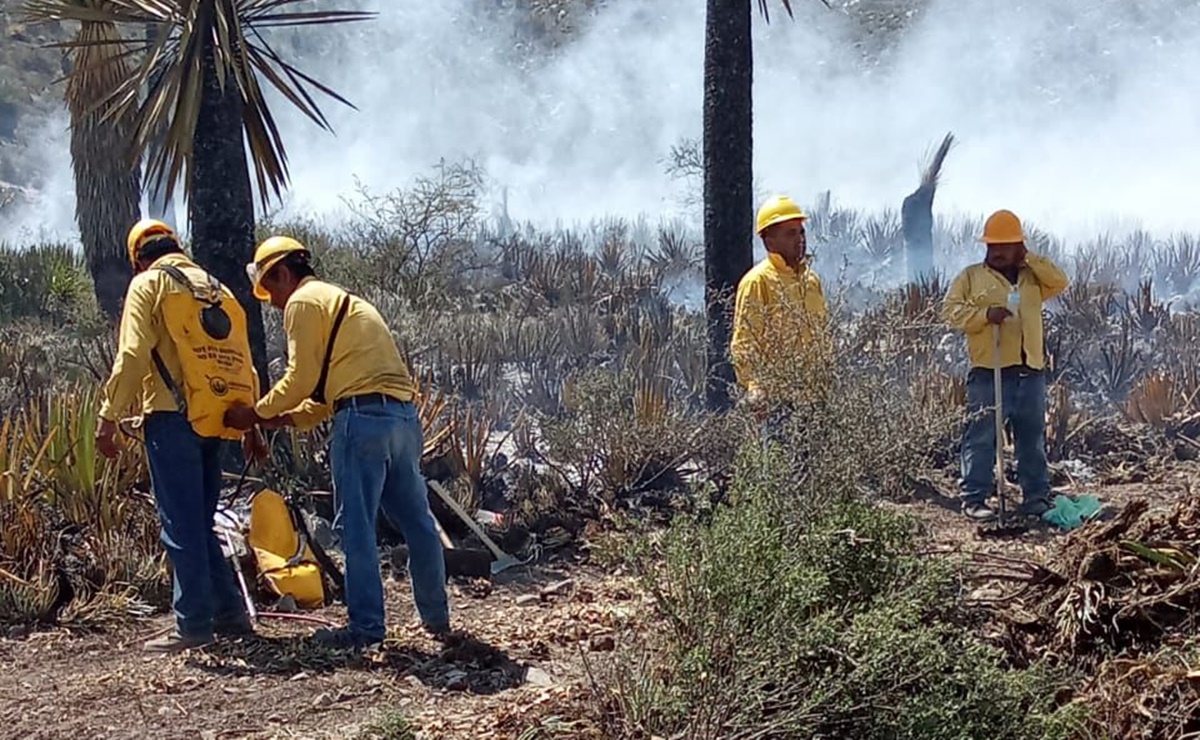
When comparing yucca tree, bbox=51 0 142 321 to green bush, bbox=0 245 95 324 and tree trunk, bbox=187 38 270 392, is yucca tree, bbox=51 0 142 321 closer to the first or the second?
green bush, bbox=0 245 95 324

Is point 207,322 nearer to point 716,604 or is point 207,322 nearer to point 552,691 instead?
point 552,691

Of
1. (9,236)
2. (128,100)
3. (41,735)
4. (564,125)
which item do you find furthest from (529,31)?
(41,735)

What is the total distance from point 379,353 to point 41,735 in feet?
5.76

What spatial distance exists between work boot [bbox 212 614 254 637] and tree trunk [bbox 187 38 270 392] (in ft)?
8.92

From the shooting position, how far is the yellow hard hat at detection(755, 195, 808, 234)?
6410 mm

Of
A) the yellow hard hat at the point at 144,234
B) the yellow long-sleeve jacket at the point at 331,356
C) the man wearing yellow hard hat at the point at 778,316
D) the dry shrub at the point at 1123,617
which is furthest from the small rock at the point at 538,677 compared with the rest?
the yellow hard hat at the point at 144,234

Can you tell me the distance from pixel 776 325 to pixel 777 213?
33.0 inches

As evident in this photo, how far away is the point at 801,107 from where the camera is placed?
54.7 m

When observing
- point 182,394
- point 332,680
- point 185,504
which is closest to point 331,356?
point 182,394

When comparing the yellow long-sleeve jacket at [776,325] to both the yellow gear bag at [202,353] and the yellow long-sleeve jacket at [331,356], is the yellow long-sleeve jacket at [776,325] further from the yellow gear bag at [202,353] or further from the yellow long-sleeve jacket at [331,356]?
the yellow gear bag at [202,353]

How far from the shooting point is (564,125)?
182 ft

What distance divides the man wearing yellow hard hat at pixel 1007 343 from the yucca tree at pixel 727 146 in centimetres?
195

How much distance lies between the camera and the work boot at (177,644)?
215 inches

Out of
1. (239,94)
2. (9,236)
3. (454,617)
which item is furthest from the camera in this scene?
(9,236)
